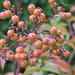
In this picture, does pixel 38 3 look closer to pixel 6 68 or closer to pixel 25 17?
pixel 25 17

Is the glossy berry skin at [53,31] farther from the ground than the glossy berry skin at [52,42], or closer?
farther from the ground

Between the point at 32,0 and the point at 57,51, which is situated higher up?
the point at 32,0

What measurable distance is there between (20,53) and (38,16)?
1.12 ft

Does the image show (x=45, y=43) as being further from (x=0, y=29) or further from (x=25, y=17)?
(x=0, y=29)

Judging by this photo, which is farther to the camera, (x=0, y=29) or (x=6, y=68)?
(x=6, y=68)

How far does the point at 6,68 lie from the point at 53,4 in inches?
86.1

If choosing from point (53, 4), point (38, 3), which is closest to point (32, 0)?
point (38, 3)

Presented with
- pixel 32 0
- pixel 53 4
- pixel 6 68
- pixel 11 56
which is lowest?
pixel 6 68

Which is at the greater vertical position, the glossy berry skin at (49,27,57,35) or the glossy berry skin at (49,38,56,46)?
the glossy berry skin at (49,27,57,35)

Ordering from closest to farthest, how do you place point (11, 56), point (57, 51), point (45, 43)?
point (45, 43) → point (57, 51) → point (11, 56)

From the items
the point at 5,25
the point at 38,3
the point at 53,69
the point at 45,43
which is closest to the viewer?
the point at 45,43

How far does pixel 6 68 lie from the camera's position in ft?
10.7

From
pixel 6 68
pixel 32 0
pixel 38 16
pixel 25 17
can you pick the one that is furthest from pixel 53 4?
pixel 6 68

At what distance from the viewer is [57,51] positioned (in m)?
1.28
